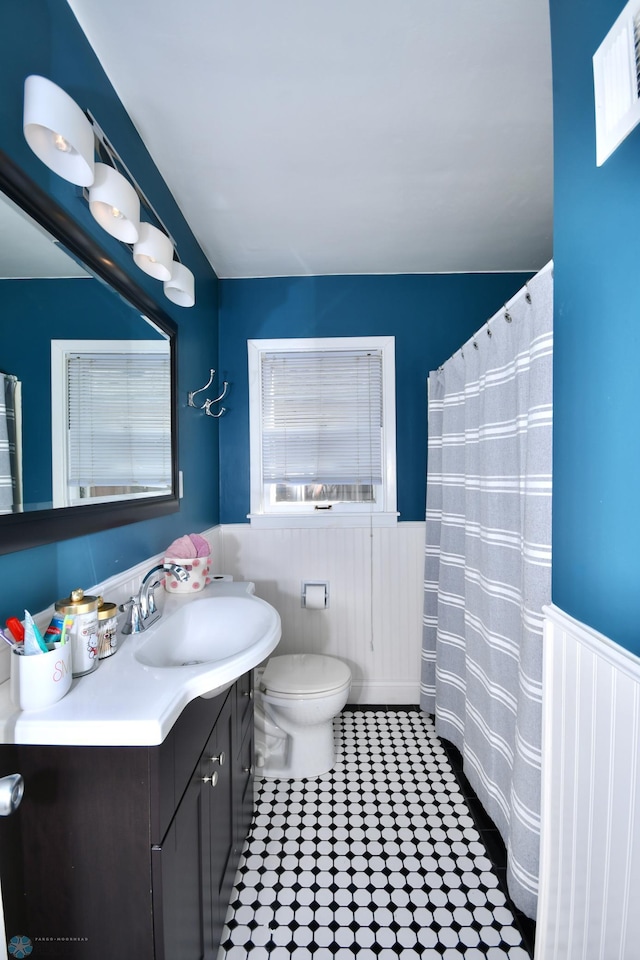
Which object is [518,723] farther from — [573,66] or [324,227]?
[324,227]

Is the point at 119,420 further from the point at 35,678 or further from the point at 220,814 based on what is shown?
the point at 220,814

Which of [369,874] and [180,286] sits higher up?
[180,286]

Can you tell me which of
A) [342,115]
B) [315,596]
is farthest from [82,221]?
[315,596]

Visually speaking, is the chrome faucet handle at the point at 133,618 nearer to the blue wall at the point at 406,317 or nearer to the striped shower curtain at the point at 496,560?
the striped shower curtain at the point at 496,560

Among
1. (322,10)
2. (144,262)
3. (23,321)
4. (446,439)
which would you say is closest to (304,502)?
(446,439)

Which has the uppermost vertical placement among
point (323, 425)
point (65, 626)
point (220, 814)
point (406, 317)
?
point (406, 317)

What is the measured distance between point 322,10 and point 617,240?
0.95 meters

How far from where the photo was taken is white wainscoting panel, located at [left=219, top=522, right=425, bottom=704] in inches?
97.0

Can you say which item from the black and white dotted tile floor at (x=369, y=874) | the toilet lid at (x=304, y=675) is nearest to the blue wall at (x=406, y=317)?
the toilet lid at (x=304, y=675)

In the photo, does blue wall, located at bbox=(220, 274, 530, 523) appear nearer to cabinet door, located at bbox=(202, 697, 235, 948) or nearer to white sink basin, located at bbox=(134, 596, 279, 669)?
white sink basin, located at bbox=(134, 596, 279, 669)

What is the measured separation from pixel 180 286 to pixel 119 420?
1.78ft

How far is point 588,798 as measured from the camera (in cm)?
80

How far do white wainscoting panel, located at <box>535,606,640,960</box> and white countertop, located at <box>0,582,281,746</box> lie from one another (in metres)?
0.66

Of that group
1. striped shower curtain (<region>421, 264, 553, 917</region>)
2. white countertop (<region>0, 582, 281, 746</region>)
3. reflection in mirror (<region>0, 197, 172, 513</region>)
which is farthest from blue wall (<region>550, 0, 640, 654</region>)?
reflection in mirror (<region>0, 197, 172, 513</region>)
